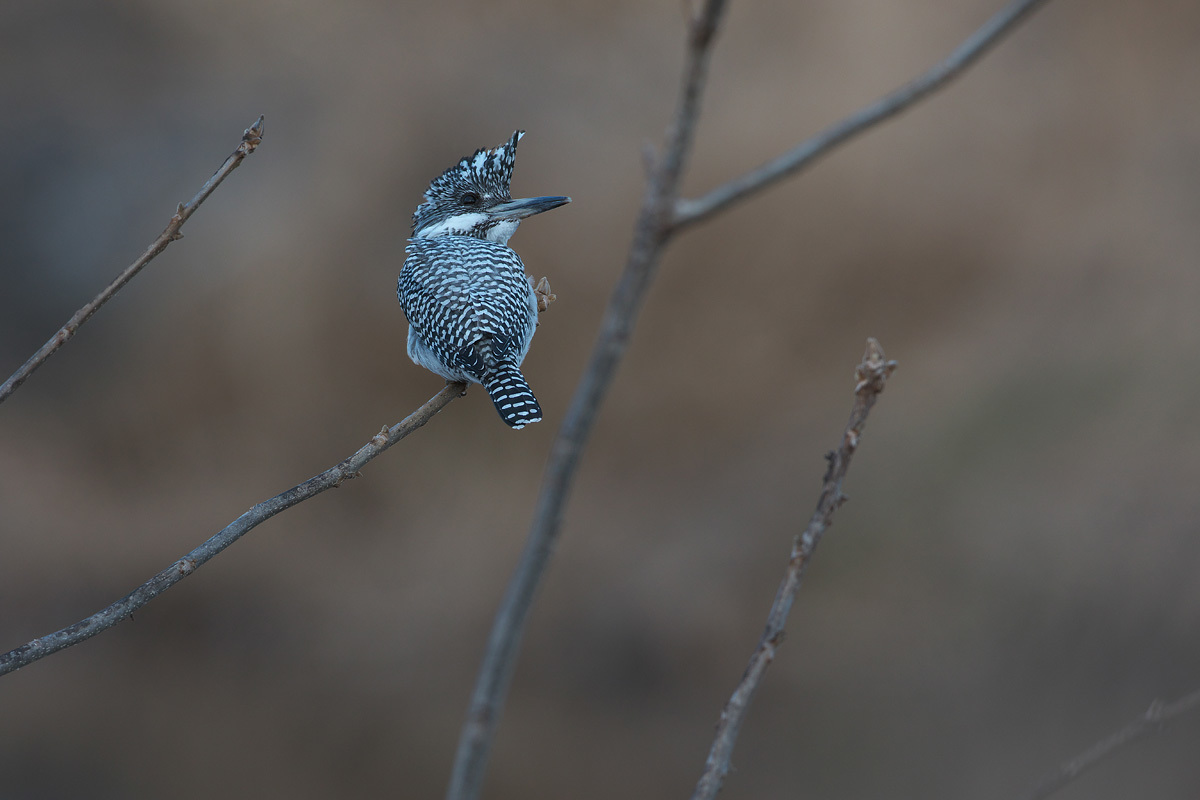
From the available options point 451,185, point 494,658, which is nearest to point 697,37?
point 494,658

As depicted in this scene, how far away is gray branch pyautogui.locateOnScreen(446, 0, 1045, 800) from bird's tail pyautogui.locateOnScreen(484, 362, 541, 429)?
1281 millimetres

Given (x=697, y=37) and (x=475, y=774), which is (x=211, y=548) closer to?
(x=475, y=774)

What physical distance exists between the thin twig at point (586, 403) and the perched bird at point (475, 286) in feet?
4.28

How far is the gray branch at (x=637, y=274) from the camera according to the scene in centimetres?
48

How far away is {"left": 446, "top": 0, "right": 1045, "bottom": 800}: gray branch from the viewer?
0.48m

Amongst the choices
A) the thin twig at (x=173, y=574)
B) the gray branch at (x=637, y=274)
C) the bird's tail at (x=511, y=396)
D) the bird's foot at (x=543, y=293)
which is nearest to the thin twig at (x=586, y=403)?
the gray branch at (x=637, y=274)

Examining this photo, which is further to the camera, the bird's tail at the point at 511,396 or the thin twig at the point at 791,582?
the bird's tail at the point at 511,396

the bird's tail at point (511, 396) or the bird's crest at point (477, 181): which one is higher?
the bird's crest at point (477, 181)

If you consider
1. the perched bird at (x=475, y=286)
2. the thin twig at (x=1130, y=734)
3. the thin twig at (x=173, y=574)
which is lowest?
the thin twig at (x=1130, y=734)

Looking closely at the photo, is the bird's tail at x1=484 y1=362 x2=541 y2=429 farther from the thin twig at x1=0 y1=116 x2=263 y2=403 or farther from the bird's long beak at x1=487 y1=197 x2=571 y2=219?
the thin twig at x1=0 y1=116 x2=263 y2=403

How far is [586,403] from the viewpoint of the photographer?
49cm

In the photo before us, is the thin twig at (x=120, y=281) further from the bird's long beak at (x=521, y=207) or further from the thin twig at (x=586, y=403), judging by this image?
the bird's long beak at (x=521, y=207)

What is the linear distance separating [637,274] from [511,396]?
142 cm

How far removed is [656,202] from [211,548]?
78 cm
